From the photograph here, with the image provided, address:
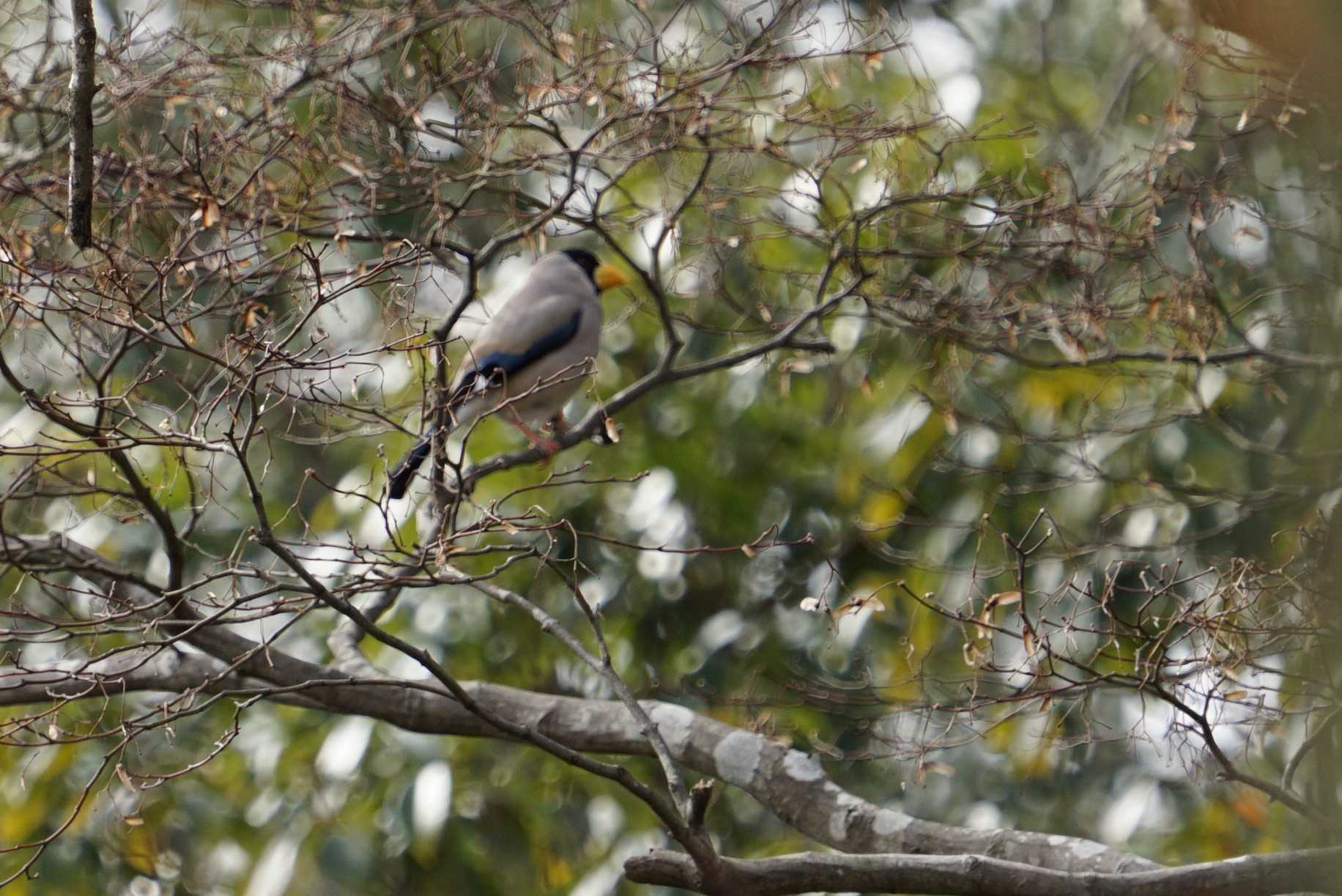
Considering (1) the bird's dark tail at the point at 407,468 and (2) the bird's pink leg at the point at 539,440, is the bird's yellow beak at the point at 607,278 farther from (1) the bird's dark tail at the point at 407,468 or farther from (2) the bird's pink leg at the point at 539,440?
(1) the bird's dark tail at the point at 407,468

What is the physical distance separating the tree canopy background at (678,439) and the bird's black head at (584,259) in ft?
0.84

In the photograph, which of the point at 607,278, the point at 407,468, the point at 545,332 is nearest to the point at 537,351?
the point at 545,332

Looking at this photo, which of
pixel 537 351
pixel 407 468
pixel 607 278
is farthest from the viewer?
pixel 607 278

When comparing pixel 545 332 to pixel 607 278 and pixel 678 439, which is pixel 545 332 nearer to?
pixel 607 278

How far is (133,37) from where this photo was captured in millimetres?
3844

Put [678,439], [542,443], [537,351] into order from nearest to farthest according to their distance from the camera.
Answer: [542,443] < [678,439] < [537,351]

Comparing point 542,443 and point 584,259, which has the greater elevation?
point 542,443

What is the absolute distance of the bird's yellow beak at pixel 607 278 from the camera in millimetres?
6223

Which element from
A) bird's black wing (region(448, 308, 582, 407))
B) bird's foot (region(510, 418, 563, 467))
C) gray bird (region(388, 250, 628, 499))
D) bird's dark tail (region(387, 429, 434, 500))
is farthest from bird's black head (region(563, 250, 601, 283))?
bird's dark tail (region(387, 429, 434, 500))

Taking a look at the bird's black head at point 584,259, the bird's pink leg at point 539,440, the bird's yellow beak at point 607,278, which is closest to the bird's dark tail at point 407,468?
the bird's pink leg at point 539,440

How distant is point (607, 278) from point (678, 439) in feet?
3.40

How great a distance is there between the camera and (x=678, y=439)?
5.54m

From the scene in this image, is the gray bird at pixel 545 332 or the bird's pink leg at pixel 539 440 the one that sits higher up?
the bird's pink leg at pixel 539 440

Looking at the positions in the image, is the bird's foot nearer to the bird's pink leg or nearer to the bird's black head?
the bird's pink leg
